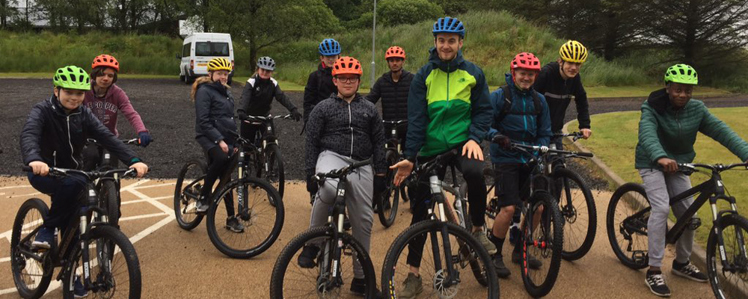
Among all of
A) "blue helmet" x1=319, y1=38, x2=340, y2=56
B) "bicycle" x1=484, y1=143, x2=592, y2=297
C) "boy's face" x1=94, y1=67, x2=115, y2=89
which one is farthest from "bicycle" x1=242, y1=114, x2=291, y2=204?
"bicycle" x1=484, y1=143, x2=592, y2=297

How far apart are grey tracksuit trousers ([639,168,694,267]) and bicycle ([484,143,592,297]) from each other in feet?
2.04

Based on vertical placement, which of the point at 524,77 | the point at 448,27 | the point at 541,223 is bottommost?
the point at 541,223

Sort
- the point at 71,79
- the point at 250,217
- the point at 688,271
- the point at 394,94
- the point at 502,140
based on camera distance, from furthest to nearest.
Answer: the point at 394,94 → the point at 250,217 → the point at 688,271 → the point at 502,140 → the point at 71,79

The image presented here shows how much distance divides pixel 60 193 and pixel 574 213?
4325mm

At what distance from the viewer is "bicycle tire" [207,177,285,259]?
5738mm

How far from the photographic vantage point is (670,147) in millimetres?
5297

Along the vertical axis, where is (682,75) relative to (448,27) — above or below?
below

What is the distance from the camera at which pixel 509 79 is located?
5.54 m

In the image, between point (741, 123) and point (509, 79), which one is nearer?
point (509, 79)

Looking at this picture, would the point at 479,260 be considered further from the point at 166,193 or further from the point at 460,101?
the point at 166,193

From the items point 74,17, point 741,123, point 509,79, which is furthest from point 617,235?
point 74,17

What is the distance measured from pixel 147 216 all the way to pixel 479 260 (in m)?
4.65

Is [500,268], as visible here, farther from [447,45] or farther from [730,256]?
[447,45]

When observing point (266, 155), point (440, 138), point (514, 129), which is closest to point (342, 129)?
point (440, 138)
